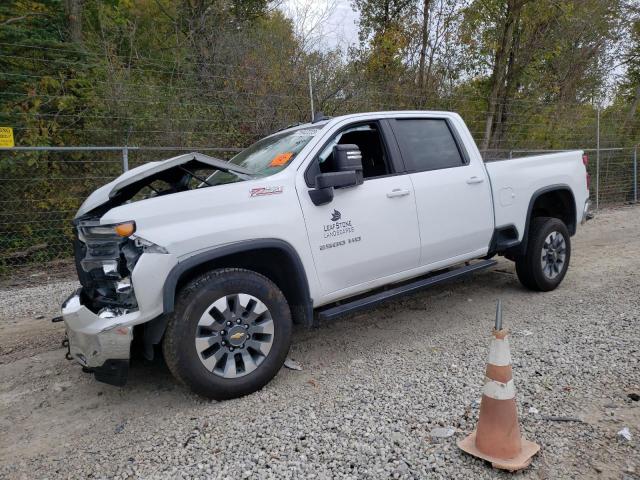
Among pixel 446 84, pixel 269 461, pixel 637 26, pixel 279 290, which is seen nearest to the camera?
pixel 269 461

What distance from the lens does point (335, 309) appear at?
3.66 meters

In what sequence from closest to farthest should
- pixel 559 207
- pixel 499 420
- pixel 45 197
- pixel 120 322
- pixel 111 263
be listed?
pixel 499 420 → pixel 120 322 → pixel 111 263 → pixel 559 207 → pixel 45 197

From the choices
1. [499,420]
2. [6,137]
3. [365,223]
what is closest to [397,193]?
[365,223]

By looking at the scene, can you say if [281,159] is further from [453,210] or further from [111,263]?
[453,210]

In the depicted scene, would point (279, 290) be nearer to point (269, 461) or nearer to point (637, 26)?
point (269, 461)

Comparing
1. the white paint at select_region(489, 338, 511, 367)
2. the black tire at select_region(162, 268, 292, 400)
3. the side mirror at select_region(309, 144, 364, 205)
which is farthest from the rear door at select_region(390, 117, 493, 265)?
the white paint at select_region(489, 338, 511, 367)

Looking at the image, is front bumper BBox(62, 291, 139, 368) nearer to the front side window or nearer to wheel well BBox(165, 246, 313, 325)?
wheel well BBox(165, 246, 313, 325)

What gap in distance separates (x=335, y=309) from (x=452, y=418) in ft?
3.86

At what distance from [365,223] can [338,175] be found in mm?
485

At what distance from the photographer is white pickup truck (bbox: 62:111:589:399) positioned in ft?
9.73

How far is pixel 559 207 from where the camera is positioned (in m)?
Answer: 5.71

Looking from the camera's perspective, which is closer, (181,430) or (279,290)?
(181,430)

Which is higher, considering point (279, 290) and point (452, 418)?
point (279, 290)

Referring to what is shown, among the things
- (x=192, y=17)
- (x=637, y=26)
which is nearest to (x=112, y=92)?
(x=192, y=17)
